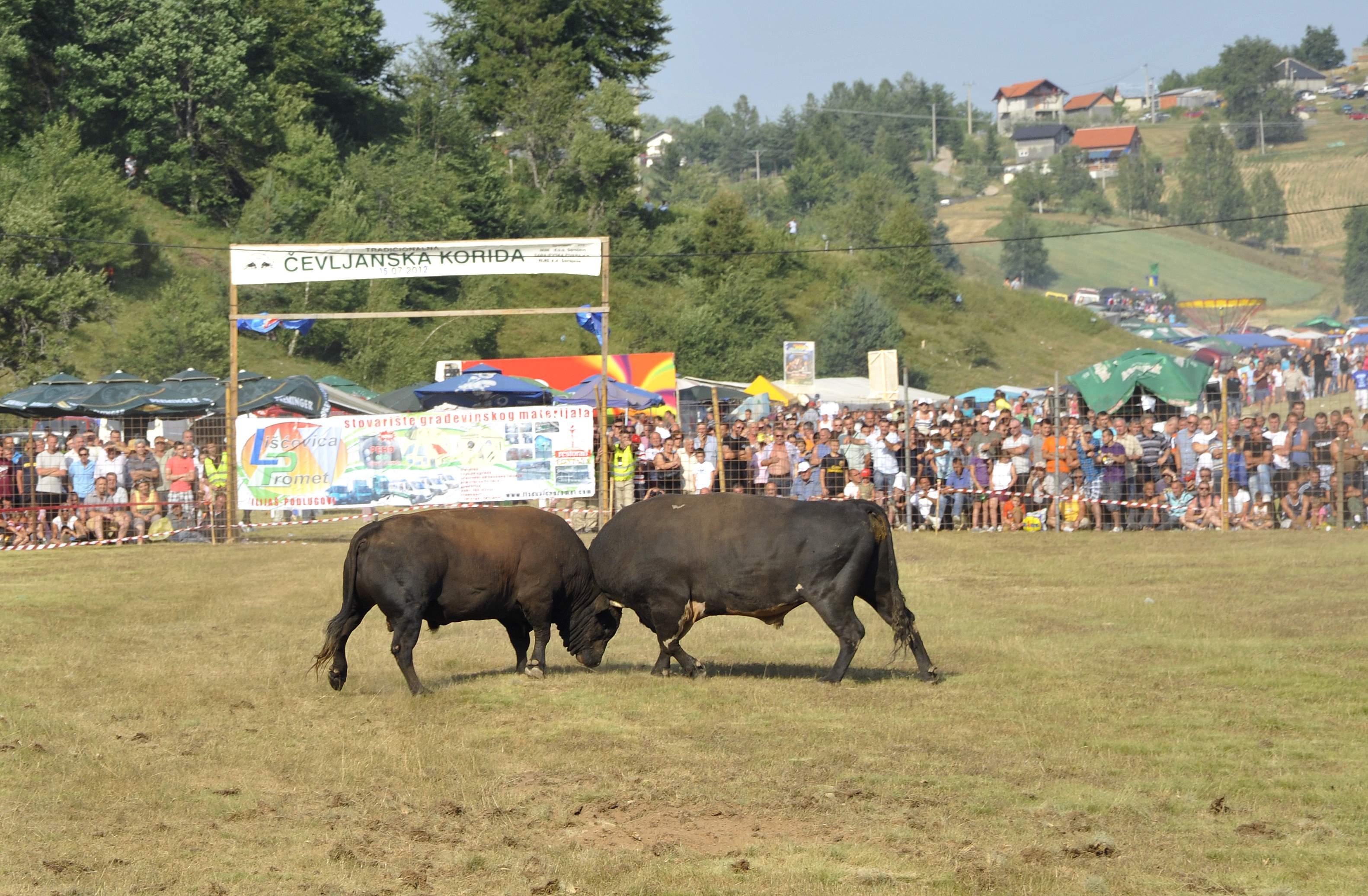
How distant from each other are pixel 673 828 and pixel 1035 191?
525 feet

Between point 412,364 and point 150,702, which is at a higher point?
point 412,364

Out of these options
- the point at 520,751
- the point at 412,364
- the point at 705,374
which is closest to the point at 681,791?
the point at 520,751

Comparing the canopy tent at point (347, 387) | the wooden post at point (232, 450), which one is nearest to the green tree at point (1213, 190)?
the canopy tent at point (347, 387)

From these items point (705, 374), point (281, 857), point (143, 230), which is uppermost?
point (143, 230)

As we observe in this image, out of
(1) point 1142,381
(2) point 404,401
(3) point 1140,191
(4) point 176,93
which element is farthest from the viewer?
(3) point 1140,191

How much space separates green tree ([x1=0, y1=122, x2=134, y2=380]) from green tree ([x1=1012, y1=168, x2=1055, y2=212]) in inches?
4610

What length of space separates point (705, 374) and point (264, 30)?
25258 millimetres

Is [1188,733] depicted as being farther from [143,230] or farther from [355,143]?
[355,143]

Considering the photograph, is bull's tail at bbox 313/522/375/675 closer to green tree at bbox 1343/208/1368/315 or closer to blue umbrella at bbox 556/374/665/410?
blue umbrella at bbox 556/374/665/410

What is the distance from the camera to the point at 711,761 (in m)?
9.25

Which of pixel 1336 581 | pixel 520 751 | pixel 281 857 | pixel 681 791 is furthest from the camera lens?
pixel 1336 581

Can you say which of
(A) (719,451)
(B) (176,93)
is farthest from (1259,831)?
(B) (176,93)

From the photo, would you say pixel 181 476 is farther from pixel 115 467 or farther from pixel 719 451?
pixel 719 451

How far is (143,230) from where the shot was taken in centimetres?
5875
